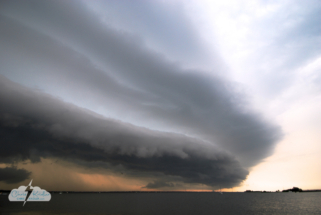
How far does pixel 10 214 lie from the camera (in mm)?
94250

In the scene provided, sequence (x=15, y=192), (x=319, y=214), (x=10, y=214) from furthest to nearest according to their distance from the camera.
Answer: (x=319, y=214) < (x=10, y=214) < (x=15, y=192)

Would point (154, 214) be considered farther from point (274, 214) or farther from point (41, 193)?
point (274, 214)

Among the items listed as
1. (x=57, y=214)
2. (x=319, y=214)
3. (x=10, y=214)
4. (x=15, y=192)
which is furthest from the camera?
(x=319, y=214)

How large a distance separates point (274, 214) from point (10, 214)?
151765mm

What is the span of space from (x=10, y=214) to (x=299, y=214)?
166026 millimetres

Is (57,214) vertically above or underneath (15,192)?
underneath

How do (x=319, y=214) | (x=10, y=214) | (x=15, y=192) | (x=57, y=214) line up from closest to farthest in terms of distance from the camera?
(x=15, y=192) → (x=10, y=214) → (x=57, y=214) → (x=319, y=214)

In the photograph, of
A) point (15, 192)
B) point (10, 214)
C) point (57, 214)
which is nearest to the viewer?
point (15, 192)

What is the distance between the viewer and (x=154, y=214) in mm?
110375

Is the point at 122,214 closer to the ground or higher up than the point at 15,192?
closer to the ground

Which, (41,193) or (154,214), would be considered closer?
(41,193)

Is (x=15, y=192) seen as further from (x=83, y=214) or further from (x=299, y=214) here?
(x=299, y=214)

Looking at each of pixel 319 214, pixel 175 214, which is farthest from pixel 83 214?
pixel 319 214

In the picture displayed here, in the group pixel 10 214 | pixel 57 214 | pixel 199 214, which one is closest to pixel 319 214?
pixel 199 214
